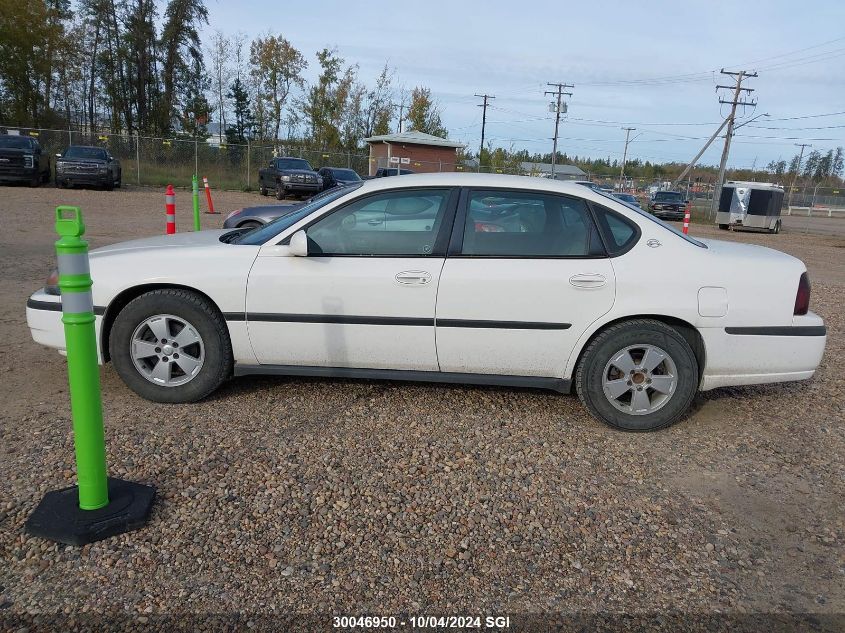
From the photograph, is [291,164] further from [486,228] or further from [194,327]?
[486,228]

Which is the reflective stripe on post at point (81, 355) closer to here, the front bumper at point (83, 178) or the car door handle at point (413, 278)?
the car door handle at point (413, 278)

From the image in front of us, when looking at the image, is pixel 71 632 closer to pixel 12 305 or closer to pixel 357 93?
pixel 12 305

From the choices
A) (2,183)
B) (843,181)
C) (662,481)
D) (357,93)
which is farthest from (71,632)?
(843,181)

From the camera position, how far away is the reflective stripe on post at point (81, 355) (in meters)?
2.52

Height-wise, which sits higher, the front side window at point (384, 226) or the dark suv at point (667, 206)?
the front side window at point (384, 226)

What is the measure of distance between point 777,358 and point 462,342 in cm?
201

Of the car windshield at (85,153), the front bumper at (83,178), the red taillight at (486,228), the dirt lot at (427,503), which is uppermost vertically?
the car windshield at (85,153)

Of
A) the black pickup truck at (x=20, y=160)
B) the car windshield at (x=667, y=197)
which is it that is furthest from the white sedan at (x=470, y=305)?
the car windshield at (x=667, y=197)

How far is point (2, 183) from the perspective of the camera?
22594 millimetres

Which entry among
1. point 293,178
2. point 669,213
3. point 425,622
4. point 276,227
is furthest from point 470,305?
point 669,213

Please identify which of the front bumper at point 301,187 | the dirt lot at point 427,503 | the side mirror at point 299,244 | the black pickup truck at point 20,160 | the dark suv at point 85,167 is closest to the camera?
the dirt lot at point 427,503

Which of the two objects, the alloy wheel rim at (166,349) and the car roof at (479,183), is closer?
the alloy wheel rim at (166,349)

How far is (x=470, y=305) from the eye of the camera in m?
3.94

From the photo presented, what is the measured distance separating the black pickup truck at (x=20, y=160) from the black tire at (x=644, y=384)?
23.6 m
